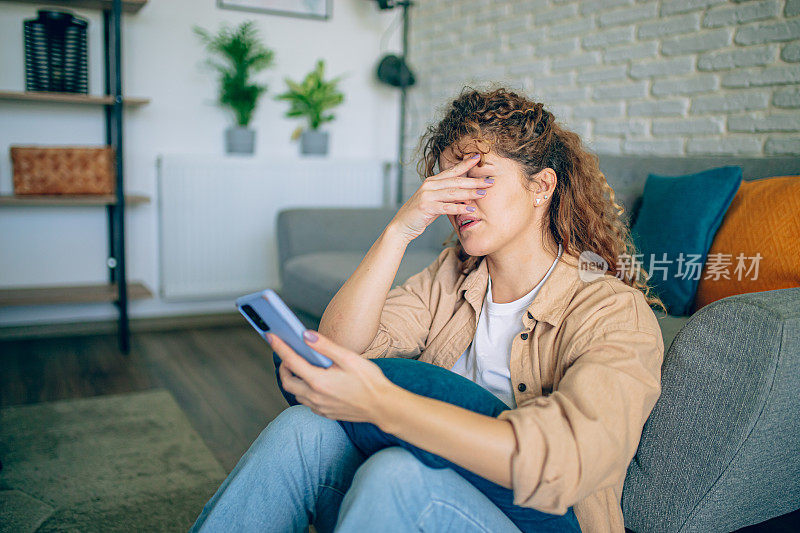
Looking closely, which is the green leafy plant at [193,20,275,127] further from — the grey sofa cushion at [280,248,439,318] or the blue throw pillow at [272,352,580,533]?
the blue throw pillow at [272,352,580,533]

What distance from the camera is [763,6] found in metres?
1.99

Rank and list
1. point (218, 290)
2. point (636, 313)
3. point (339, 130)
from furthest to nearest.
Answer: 1. point (339, 130)
2. point (218, 290)
3. point (636, 313)

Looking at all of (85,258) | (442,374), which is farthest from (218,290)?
(442,374)

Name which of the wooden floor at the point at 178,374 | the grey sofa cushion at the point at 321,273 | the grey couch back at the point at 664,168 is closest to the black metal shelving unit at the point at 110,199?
the wooden floor at the point at 178,374

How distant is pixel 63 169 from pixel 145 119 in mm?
558

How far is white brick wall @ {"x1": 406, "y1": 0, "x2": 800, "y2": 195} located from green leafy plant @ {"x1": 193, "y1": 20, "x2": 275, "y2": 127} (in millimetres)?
Result: 1019

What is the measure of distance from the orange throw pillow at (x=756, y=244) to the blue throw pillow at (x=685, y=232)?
27 millimetres

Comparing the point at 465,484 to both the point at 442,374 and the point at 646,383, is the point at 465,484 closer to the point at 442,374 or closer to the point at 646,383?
the point at 442,374

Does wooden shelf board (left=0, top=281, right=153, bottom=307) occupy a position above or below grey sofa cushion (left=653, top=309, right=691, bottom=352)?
below

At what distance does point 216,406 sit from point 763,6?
2.19 meters

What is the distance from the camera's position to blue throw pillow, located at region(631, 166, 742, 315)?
5.43 feet

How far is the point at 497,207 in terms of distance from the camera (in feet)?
3.64

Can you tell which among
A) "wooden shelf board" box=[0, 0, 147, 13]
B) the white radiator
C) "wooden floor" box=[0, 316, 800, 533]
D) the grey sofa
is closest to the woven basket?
the white radiator

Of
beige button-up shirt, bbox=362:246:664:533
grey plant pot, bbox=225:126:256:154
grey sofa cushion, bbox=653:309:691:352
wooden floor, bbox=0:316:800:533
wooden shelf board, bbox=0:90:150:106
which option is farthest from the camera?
grey plant pot, bbox=225:126:256:154
